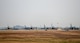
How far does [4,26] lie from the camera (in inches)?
104

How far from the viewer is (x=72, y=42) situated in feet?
5.97

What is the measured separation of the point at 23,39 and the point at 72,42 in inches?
25.9

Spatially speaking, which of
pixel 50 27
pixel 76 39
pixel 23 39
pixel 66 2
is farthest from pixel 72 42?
pixel 66 2

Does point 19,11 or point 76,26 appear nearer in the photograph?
point 76,26

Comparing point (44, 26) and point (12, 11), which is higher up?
point (12, 11)

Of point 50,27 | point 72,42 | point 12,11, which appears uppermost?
point 12,11

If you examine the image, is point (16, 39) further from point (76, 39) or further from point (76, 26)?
point (76, 26)

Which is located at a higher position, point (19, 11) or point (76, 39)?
point (19, 11)

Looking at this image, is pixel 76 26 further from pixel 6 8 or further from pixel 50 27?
pixel 6 8

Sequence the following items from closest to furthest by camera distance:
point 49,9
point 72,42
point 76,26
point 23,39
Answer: point 72,42
point 23,39
point 76,26
point 49,9

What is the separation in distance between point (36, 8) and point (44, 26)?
44 cm

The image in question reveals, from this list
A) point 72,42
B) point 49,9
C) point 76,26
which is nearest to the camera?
point 72,42

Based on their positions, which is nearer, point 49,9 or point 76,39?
point 76,39

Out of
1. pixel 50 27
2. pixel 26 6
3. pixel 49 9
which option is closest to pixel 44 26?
pixel 50 27
